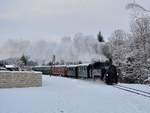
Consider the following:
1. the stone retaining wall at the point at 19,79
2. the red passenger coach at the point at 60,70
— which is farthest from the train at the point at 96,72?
the stone retaining wall at the point at 19,79

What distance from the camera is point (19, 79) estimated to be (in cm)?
3055

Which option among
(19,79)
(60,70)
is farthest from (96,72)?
(60,70)

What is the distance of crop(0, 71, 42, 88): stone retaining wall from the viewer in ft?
96.6

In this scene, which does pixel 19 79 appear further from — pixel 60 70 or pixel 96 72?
pixel 60 70

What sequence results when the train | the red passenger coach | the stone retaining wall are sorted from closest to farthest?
the stone retaining wall → the train → the red passenger coach

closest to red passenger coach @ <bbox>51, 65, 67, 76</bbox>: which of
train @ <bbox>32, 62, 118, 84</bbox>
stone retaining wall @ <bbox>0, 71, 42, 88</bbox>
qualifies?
train @ <bbox>32, 62, 118, 84</bbox>

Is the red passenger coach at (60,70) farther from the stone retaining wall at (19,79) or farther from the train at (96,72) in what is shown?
the stone retaining wall at (19,79)

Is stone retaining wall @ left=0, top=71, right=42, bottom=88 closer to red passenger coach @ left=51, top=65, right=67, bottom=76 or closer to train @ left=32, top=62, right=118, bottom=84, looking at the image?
train @ left=32, top=62, right=118, bottom=84

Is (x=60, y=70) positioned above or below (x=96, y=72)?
above

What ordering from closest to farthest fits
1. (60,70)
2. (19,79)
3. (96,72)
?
(19,79) → (96,72) → (60,70)

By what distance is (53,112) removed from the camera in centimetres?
1521

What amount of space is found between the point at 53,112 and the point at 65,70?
5286cm

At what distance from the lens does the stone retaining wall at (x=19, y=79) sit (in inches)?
1159

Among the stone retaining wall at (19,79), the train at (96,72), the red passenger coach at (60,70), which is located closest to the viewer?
the stone retaining wall at (19,79)
